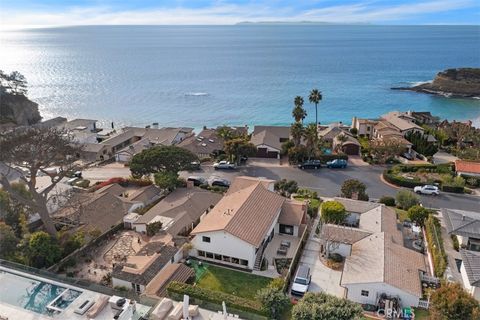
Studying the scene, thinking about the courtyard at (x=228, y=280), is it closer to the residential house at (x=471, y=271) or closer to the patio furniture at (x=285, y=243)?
the patio furniture at (x=285, y=243)

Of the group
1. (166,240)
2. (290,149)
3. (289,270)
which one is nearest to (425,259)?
(289,270)

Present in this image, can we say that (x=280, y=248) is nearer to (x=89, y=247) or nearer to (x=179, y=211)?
(x=179, y=211)

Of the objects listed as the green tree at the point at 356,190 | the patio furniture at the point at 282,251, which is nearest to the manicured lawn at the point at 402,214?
the green tree at the point at 356,190

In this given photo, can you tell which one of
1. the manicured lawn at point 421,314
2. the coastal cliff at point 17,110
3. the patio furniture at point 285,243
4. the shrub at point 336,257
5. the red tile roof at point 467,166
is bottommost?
the manicured lawn at point 421,314

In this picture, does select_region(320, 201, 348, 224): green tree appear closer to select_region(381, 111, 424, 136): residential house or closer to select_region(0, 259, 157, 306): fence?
select_region(0, 259, 157, 306): fence

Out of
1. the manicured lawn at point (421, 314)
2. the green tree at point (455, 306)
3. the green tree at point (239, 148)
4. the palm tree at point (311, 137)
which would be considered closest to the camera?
the green tree at point (455, 306)
